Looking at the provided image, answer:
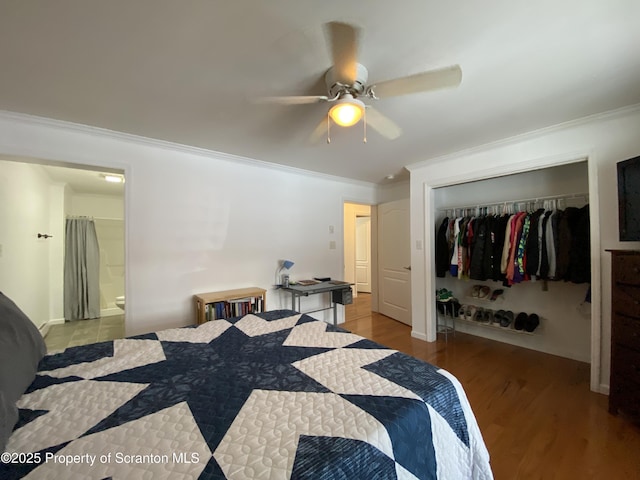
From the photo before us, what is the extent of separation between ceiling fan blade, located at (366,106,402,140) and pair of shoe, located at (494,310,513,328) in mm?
2470

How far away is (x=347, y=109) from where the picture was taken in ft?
4.61

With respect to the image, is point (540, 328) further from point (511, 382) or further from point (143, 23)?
point (143, 23)

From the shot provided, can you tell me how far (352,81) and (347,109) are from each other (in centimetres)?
16

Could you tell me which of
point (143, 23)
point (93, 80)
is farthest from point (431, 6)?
point (93, 80)

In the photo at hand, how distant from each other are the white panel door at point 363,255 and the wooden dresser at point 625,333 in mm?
4591

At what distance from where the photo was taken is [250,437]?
74 cm

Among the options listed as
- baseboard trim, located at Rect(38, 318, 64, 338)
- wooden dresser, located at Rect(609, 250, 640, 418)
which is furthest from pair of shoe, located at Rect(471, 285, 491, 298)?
baseboard trim, located at Rect(38, 318, 64, 338)

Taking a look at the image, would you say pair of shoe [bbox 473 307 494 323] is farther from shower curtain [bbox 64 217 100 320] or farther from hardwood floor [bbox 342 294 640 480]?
shower curtain [bbox 64 217 100 320]

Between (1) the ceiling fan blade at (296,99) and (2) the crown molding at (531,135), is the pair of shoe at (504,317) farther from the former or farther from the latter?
(1) the ceiling fan blade at (296,99)

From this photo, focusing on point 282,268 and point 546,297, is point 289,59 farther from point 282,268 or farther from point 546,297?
point 546,297

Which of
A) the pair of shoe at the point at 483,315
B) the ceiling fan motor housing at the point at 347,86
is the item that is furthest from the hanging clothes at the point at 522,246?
the ceiling fan motor housing at the point at 347,86

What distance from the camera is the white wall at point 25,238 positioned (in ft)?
8.14

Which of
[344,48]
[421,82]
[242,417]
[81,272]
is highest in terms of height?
[344,48]

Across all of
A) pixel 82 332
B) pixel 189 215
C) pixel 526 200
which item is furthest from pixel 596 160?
pixel 82 332
